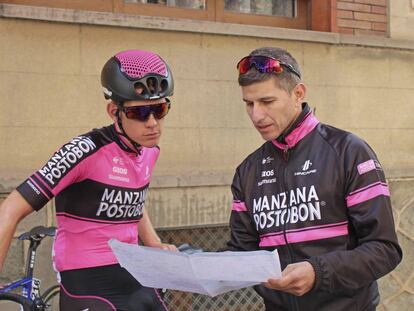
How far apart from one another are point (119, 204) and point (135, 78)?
0.60 meters

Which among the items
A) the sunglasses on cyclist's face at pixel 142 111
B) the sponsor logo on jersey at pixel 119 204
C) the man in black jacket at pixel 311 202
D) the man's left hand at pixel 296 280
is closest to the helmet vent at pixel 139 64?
the sunglasses on cyclist's face at pixel 142 111

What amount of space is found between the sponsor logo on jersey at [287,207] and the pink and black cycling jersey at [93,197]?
2.63ft

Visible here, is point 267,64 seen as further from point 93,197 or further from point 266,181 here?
point 93,197

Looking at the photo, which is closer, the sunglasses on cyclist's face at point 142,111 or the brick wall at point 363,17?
the sunglasses on cyclist's face at point 142,111

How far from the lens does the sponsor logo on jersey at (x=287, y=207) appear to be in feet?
7.59

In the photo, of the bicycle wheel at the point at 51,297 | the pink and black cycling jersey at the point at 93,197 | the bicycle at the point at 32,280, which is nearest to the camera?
the pink and black cycling jersey at the point at 93,197

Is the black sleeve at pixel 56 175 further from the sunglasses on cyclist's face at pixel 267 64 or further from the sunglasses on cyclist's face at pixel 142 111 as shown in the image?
the sunglasses on cyclist's face at pixel 267 64

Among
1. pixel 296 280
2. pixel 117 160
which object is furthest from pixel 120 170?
pixel 296 280

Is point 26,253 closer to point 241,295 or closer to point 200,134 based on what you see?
point 200,134

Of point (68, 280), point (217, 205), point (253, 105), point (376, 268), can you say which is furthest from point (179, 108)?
point (376, 268)

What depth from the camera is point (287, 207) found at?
94.3 inches

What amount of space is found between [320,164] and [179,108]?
3.55 metres

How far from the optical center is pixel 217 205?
19.3 ft

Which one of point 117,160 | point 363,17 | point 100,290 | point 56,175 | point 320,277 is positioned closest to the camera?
point 320,277
